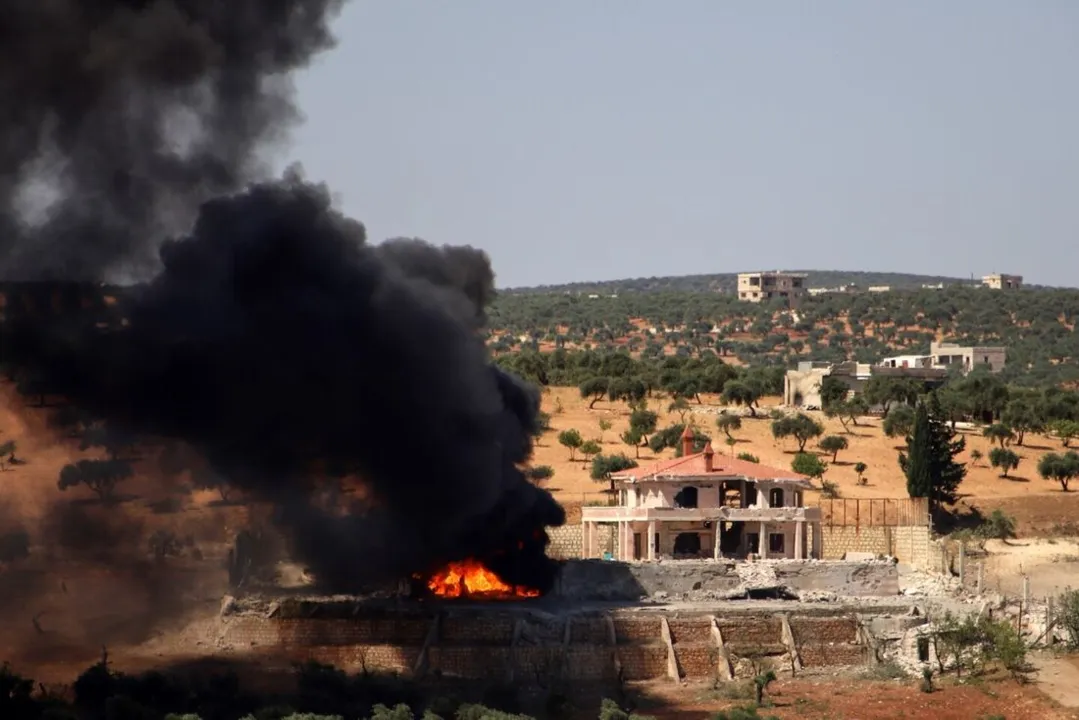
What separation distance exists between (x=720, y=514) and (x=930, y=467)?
2290 centimetres

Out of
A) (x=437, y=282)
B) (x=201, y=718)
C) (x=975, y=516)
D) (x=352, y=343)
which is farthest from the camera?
(x=975, y=516)

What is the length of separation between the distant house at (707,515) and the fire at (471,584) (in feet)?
22.6

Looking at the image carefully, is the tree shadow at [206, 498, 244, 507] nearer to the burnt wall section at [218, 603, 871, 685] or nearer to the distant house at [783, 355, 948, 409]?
the burnt wall section at [218, 603, 871, 685]

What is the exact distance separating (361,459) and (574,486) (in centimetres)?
3421

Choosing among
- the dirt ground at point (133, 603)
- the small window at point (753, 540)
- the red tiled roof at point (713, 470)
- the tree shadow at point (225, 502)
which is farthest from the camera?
the red tiled roof at point (713, 470)

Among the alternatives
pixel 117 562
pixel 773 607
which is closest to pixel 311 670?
pixel 117 562

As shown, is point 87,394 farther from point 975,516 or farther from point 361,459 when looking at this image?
point 975,516

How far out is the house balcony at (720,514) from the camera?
89.1 metres

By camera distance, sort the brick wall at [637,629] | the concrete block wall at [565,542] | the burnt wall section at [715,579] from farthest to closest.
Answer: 1. the concrete block wall at [565,542]
2. the burnt wall section at [715,579]
3. the brick wall at [637,629]

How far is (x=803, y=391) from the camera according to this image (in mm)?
149375

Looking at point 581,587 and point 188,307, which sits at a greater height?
point 188,307

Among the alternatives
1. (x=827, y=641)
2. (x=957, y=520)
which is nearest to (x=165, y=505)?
(x=827, y=641)

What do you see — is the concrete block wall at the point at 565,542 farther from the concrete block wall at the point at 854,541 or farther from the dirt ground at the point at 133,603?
the dirt ground at the point at 133,603

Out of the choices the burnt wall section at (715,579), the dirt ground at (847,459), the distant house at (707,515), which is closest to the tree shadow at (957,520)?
the dirt ground at (847,459)
